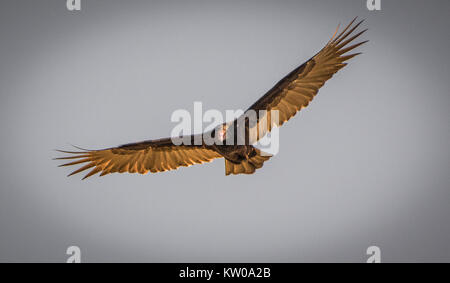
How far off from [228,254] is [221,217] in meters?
4.40

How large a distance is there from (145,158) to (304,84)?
13.0ft

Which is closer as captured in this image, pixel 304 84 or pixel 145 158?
pixel 304 84

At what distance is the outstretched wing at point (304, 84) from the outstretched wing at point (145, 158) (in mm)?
1679

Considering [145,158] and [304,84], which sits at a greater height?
[304,84]

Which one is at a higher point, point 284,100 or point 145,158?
point 284,100

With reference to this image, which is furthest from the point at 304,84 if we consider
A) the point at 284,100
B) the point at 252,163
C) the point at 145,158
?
the point at 145,158

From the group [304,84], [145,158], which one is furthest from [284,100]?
[145,158]

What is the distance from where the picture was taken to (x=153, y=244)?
131ft

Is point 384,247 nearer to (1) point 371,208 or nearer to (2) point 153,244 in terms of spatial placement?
(1) point 371,208

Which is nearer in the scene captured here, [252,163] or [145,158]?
[252,163]

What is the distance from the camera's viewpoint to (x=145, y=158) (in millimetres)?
10156

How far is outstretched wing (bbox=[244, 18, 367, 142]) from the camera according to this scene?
8.67 metres

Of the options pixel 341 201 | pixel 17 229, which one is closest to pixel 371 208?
pixel 341 201

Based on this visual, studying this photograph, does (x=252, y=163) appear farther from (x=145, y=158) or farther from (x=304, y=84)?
(x=145, y=158)
